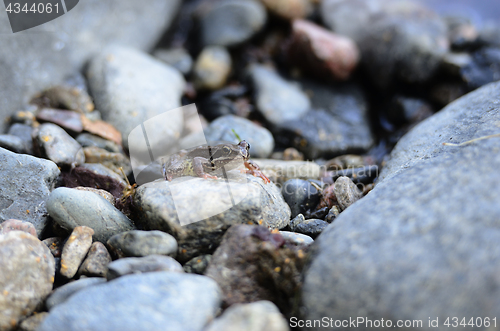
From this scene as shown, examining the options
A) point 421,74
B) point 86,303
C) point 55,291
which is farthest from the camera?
point 421,74

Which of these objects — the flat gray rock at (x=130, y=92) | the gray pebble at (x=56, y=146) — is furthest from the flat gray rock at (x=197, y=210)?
the flat gray rock at (x=130, y=92)

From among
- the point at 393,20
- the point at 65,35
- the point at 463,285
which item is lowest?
the point at 463,285

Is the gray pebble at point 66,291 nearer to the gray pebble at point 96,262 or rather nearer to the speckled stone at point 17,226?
the gray pebble at point 96,262

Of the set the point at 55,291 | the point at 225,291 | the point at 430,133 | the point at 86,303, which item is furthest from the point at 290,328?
the point at 430,133

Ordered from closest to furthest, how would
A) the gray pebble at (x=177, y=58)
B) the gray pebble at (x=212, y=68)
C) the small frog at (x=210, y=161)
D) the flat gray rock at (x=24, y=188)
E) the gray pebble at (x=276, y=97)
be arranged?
1. the flat gray rock at (x=24, y=188)
2. the small frog at (x=210, y=161)
3. the gray pebble at (x=276, y=97)
4. the gray pebble at (x=212, y=68)
5. the gray pebble at (x=177, y=58)

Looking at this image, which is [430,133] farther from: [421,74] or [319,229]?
[421,74]

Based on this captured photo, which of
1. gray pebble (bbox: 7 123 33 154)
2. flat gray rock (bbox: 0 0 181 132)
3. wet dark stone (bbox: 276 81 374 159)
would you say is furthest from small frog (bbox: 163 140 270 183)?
flat gray rock (bbox: 0 0 181 132)

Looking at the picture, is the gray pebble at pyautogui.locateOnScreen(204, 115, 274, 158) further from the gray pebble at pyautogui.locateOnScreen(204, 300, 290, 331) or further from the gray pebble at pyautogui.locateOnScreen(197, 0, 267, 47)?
the gray pebble at pyautogui.locateOnScreen(204, 300, 290, 331)

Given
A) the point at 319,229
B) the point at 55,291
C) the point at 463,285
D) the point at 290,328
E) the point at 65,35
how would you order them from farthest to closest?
the point at 65,35 < the point at 319,229 < the point at 55,291 < the point at 290,328 < the point at 463,285
